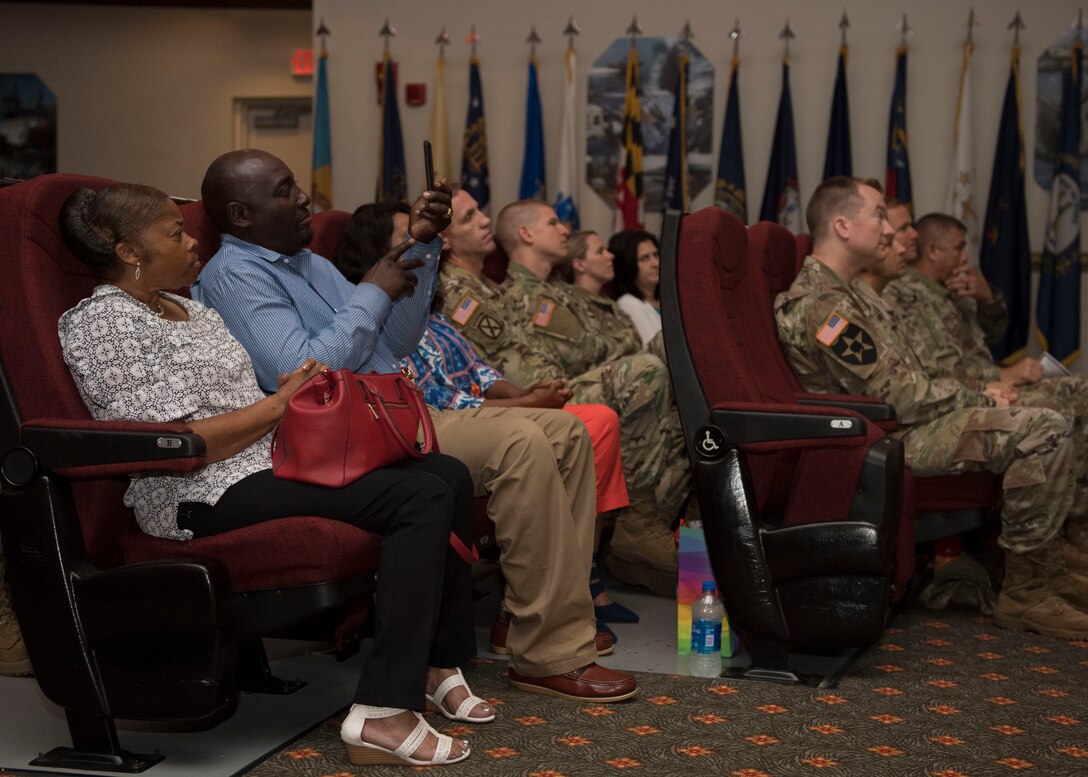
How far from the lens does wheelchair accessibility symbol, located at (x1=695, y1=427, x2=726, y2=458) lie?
2.59m

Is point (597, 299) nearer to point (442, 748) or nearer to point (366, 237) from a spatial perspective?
point (366, 237)

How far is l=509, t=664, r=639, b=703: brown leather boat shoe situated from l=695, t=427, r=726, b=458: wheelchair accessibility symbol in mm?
515

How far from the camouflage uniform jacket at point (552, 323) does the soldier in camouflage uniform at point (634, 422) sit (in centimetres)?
15

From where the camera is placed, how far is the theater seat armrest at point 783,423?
8.13 ft

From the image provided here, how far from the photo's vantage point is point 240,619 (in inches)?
78.5

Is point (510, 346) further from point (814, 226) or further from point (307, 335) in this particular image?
point (307, 335)

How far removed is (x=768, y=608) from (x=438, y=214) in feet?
3.65

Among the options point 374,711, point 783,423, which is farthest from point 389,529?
point 783,423

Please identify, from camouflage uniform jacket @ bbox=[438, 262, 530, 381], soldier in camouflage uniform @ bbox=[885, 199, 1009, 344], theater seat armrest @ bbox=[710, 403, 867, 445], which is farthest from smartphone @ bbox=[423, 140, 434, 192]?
soldier in camouflage uniform @ bbox=[885, 199, 1009, 344]

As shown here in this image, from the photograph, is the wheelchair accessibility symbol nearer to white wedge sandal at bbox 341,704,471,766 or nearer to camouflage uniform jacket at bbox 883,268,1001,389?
→ white wedge sandal at bbox 341,704,471,766

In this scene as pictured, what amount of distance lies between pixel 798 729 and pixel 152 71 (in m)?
6.88

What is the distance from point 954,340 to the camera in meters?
4.53

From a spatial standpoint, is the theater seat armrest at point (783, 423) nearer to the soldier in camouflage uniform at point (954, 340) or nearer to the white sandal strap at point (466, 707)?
the white sandal strap at point (466, 707)

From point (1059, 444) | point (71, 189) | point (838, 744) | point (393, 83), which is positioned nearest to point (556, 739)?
point (838, 744)
